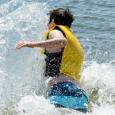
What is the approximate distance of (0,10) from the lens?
29.7ft

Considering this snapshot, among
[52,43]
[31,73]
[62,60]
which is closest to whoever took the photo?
[52,43]

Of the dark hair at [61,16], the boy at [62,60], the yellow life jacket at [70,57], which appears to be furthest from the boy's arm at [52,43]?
the dark hair at [61,16]

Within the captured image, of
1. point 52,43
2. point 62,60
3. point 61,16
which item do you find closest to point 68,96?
point 62,60

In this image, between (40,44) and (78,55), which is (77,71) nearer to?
(78,55)

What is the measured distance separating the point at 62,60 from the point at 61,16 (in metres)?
0.60

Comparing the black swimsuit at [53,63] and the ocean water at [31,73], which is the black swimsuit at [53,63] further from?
the ocean water at [31,73]

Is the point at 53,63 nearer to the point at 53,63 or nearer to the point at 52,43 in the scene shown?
the point at 53,63

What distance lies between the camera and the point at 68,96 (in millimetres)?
6707

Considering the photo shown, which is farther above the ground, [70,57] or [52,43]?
[52,43]

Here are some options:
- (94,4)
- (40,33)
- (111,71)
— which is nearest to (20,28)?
(40,33)

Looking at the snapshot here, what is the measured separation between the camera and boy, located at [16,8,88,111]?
6711mm

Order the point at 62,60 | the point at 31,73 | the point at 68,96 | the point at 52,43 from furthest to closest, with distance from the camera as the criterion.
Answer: the point at 31,73 → the point at 62,60 → the point at 68,96 → the point at 52,43

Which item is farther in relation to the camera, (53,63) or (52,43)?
(53,63)

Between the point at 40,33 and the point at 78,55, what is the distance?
1.20 m
